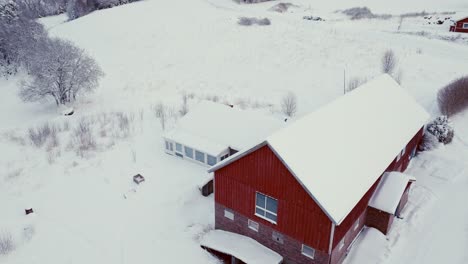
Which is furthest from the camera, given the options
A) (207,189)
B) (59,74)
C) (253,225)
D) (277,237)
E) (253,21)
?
(253,21)

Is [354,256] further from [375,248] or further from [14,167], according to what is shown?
[14,167]

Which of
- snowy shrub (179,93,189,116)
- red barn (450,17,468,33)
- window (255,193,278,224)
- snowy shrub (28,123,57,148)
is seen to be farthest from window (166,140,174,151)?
red barn (450,17,468,33)

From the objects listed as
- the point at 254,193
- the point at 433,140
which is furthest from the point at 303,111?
the point at 254,193

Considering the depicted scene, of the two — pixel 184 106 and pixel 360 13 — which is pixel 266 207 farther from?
pixel 360 13

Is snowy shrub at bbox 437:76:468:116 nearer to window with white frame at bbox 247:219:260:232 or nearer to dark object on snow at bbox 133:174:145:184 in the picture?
window with white frame at bbox 247:219:260:232

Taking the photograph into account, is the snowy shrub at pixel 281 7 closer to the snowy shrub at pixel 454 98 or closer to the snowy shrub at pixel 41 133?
the snowy shrub at pixel 454 98

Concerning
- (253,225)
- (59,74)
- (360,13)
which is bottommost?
(253,225)

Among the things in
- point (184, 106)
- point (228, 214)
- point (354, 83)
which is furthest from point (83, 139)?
point (354, 83)
